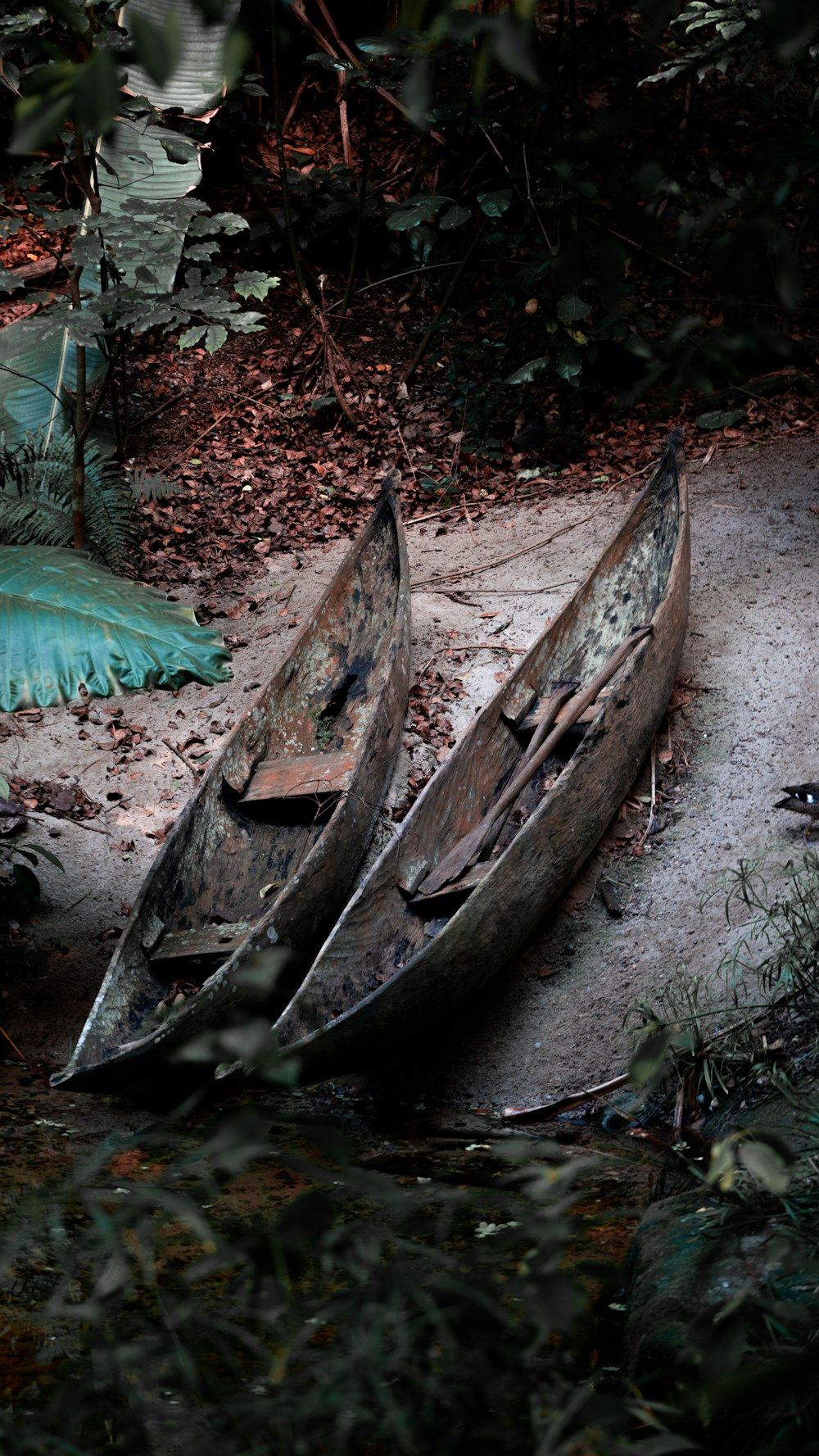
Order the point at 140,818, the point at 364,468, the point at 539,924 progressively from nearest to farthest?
the point at 539,924 < the point at 140,818 < the point at 364,468

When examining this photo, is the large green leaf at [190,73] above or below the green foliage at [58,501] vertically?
above

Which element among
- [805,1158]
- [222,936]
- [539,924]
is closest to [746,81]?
[539,924]

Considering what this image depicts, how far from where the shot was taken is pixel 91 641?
9.98 feet

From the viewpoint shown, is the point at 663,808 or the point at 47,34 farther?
the point at 47,34

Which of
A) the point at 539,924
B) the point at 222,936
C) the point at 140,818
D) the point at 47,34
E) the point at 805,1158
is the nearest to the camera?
the point at 805,1158

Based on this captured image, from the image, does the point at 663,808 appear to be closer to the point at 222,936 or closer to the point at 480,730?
the point at 480,730

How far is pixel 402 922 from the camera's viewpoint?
13.5ft

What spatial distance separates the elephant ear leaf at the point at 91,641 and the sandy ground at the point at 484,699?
170 cm

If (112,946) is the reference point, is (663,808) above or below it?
above

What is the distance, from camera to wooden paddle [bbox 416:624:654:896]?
423cm

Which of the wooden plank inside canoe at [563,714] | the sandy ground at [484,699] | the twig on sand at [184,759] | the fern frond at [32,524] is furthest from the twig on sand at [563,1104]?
the fern frond at [32,524]

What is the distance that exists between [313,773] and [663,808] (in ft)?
5.10

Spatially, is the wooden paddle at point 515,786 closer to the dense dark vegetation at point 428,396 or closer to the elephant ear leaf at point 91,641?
the dense dark vegetation at point 428,396

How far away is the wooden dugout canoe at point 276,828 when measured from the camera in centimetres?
359
